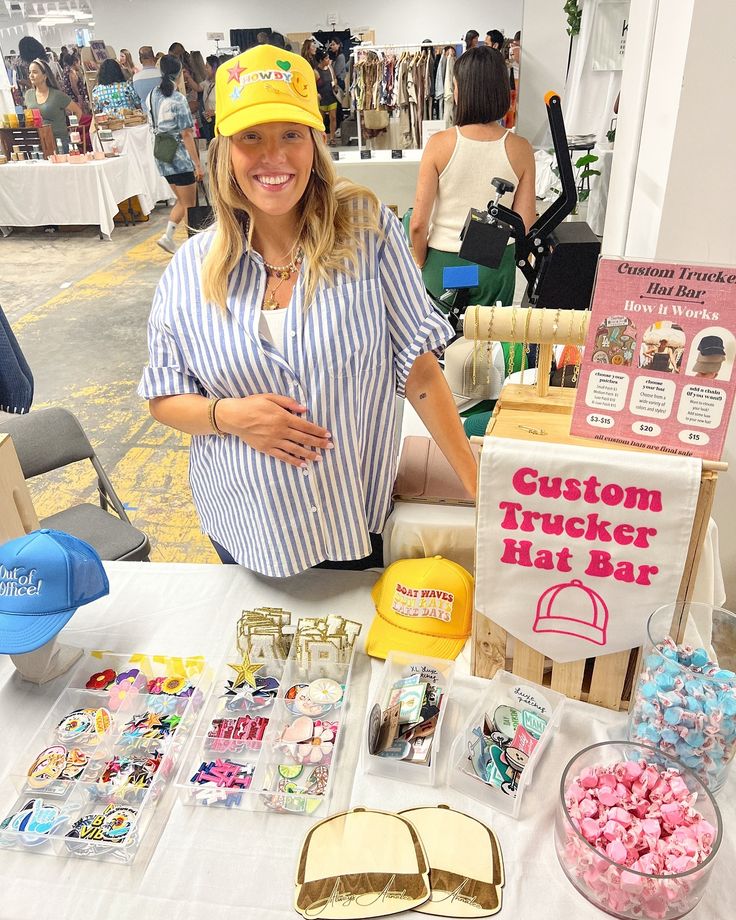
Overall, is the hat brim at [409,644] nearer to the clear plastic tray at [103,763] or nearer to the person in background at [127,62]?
the clear plastic tray at [103,763]

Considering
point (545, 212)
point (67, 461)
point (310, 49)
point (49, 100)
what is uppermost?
point (310, 49)

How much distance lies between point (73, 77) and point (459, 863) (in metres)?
10.9

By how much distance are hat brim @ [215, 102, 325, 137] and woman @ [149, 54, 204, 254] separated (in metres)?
6.53

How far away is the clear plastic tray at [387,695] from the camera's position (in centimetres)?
102

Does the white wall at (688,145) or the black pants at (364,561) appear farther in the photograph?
the black pants at (364,561)

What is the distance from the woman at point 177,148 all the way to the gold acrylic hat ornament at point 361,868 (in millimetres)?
7109

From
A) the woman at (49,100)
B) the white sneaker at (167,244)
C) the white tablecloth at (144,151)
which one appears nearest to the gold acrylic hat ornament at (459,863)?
the white sneaker at (167,244)

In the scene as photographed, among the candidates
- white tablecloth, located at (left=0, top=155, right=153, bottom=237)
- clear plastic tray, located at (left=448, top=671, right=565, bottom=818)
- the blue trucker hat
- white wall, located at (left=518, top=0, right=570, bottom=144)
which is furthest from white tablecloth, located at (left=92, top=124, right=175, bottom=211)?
clear plastic tray, located at (left=448, top=671, right=565, bottom=818)

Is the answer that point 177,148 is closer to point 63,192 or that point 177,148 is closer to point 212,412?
point 63,192

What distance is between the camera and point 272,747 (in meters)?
1.07

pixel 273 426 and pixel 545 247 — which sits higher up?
pixel 545 247

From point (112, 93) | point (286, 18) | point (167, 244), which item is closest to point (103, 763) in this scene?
point (167, 244)

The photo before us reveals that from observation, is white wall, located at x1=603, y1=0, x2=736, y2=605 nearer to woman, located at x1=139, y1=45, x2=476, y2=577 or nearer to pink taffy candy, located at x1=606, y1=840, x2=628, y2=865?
woman, located at x1=139, y1=45, x2=476, y2=577

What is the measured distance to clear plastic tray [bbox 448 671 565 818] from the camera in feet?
3.23
